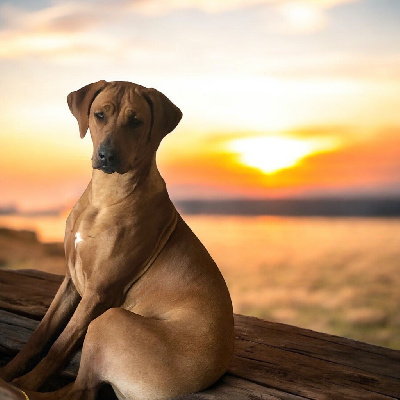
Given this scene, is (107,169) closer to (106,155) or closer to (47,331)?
(106,155)

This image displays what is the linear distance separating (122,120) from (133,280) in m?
0.63

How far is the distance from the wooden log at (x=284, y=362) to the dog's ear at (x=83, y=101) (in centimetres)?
103

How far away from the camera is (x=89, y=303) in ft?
8.08

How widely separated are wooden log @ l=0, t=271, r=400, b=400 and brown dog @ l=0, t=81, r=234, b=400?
162 mm

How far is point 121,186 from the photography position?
252 cm

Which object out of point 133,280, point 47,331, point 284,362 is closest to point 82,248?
point 133,280

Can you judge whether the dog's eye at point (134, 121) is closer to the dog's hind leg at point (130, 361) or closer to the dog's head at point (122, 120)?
the dog's head at point (122, 120)

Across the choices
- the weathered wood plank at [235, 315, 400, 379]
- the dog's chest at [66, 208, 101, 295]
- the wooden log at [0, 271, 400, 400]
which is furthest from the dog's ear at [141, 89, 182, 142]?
the weathered wood plank at [235, 315, 400, 379]

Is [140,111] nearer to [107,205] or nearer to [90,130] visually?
[90,130]

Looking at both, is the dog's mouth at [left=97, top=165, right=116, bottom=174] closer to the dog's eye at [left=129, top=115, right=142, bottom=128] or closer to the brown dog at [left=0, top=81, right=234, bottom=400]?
the brown dog at [left=0, top=81, right=234, bottom=400]

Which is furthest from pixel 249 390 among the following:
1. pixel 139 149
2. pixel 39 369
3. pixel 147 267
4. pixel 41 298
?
pixel 41 298

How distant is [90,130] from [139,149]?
22 cm

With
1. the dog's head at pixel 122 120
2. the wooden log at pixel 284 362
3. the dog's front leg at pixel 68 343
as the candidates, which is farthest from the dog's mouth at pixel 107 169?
the wooden log at pixel 284 362

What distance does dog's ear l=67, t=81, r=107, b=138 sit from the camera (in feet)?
8.23
